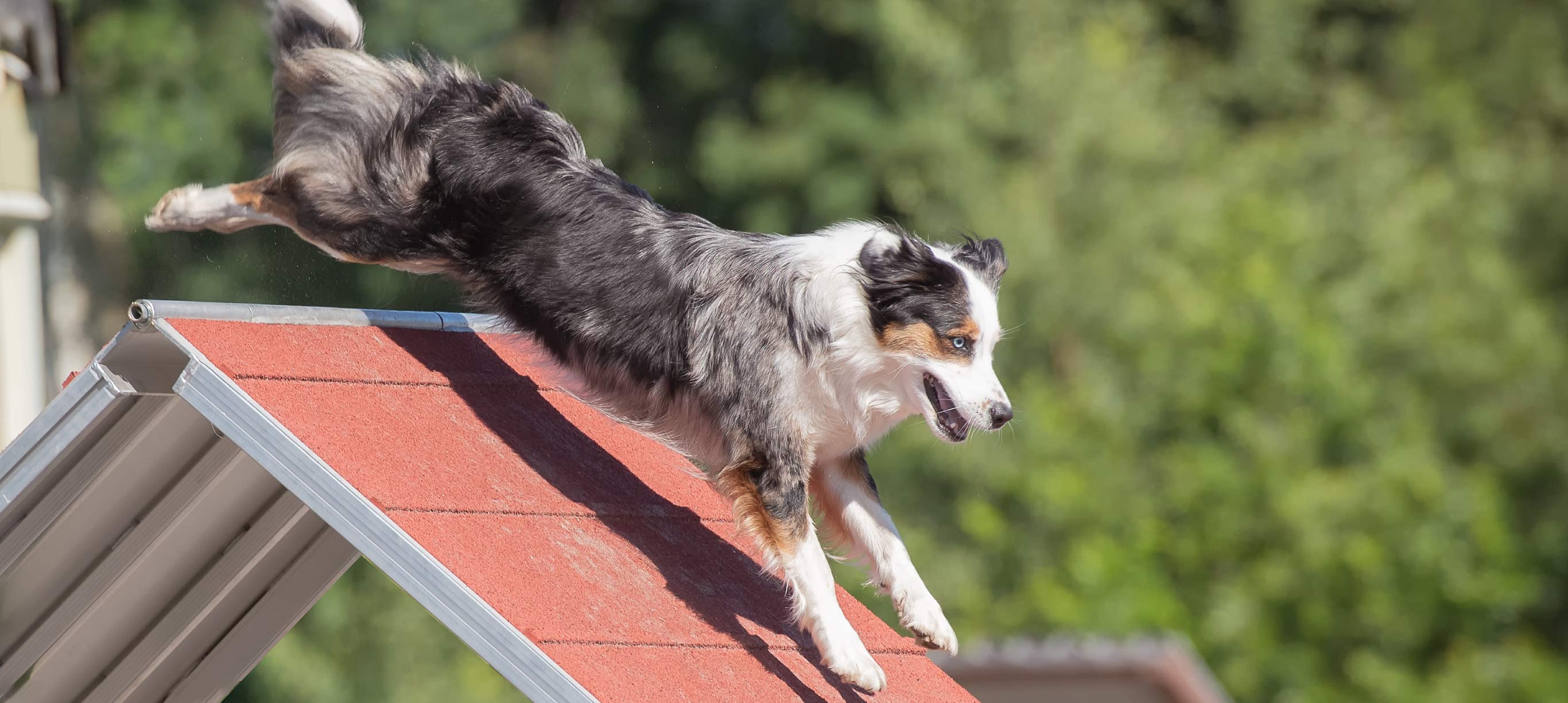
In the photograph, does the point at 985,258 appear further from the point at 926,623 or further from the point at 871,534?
the point at 926,623

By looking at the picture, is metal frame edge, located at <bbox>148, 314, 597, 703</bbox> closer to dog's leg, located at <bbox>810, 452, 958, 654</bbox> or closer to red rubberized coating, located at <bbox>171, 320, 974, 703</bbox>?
red rubberized coating, located at <bbox>171, 320, 974, 703</bbox>

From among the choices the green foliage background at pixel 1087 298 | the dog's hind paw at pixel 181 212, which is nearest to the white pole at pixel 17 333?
the green foliage background at pixel 1087 298

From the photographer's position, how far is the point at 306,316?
432cm

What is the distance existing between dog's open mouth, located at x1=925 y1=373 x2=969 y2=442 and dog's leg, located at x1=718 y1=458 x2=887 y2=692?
0.34 meters

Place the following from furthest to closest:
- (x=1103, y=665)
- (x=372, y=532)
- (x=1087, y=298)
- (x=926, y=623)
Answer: (x=1087, y=298)
(x=1103, y=665)
(x=926, y=623)
(x=372, y=532)

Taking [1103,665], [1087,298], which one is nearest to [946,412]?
[1103,665]

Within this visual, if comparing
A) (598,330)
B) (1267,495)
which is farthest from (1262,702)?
(598,330)

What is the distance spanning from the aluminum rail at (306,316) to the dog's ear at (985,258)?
1211mm

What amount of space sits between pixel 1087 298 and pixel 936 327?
13553 mm

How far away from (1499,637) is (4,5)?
1429 cm

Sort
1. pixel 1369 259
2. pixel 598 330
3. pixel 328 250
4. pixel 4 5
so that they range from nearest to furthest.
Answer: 1. pixel 598 330
2. pixel 328 250
3. pixel 4 5
4. pixel 1369 259

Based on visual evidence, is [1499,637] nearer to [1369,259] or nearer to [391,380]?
[1369,259]

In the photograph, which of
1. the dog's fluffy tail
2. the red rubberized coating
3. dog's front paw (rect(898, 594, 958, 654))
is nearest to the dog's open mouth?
dog's front paw (rect(898, 594, 958, 654))

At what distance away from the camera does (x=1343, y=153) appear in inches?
797
